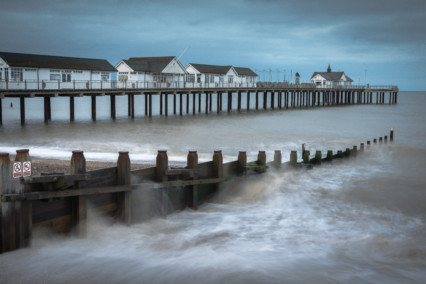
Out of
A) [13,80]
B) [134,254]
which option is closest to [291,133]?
[13,80]

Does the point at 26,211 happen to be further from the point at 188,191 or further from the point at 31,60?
the point at 31,60

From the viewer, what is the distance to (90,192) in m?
7.81

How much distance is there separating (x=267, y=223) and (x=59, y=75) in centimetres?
3395

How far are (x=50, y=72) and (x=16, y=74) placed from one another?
10.1ft

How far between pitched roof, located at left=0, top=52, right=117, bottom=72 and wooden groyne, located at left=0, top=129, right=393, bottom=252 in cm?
3140

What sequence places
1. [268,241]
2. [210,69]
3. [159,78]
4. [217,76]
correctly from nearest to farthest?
[268,241] < [159,78] < [210,69] < [217,76]

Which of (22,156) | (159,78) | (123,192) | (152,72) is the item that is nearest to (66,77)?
(152,72)

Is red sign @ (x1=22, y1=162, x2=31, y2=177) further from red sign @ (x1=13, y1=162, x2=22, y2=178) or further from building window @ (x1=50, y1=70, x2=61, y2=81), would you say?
building window @ (x1=50, y1=70, x2=61, y2=81)

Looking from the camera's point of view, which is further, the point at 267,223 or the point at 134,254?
the point at 267,223

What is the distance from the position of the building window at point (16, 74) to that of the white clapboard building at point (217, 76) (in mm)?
23468

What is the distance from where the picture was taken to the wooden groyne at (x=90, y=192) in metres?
6.85

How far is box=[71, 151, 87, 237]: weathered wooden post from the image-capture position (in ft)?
25.0

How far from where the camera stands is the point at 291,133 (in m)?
37.8

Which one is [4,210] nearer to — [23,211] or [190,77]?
[23,211]
